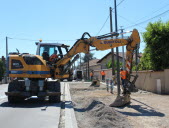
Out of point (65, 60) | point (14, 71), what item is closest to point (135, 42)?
point (65, 60)

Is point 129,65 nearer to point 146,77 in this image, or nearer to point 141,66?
point 146,77

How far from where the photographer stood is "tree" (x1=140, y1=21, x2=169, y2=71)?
1902 centimetres

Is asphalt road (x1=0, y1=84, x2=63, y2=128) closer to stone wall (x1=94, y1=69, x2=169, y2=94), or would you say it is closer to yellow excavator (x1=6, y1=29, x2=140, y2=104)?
Answer: yellow excavator (x1=6, y1=29, x2=140, y2=104)

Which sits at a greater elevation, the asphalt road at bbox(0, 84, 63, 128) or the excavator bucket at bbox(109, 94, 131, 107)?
the excavator bucket at bbox(109, 94, 131, 107)

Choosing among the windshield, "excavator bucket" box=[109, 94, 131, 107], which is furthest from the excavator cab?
"excavator bucket" box=[109, 94, 131, 107]

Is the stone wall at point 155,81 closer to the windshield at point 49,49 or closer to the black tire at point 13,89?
the windshield at point 49,49

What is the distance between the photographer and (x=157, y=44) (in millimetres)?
19219

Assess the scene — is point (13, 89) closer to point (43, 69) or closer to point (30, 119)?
point (43, 69)

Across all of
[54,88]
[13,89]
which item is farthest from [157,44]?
[13,89]

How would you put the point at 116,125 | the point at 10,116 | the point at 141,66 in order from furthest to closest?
the point at 141,66, the point at 10,116, the point at 116,125

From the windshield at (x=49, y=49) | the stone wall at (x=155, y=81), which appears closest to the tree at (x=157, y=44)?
the stone wall at (x=155, y=81)

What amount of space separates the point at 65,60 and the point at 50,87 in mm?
1685

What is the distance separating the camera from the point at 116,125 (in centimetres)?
752

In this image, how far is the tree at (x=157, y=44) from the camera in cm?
1902
